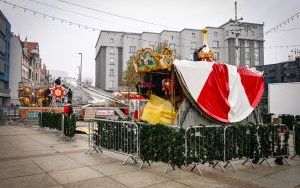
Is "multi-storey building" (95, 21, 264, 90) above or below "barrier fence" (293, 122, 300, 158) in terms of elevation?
above

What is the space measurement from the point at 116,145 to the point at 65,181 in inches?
111

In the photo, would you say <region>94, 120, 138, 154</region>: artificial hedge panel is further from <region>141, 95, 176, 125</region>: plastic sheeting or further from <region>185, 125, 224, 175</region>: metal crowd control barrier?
<region>141, 95, 176, 125</region>: plastic sheeting

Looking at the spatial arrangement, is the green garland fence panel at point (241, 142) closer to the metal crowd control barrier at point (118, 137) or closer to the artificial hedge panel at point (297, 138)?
the artificial hedge panel at point (297, 138)

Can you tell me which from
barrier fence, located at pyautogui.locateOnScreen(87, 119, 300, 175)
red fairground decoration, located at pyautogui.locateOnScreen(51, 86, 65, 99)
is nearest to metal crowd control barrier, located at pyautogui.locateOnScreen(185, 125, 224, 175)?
barrier fence, located at pyautogui.locateOnScreen(87, 119, 300, 175)

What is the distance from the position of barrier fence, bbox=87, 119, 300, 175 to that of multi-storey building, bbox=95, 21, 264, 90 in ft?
199

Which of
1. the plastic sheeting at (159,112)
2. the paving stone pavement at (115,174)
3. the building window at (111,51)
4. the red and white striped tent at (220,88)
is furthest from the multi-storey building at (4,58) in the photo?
the red and white striped tent at (220,88)

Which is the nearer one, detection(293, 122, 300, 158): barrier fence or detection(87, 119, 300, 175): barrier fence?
detection(87, 119, 300, 175): barrier fence

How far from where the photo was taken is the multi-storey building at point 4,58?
4338 centimetres

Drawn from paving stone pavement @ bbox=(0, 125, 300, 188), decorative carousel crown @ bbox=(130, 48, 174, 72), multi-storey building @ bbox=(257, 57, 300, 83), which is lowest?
paving stone pavement @ bbox=(0, 125, 300, 188)

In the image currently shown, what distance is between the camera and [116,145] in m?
9.59

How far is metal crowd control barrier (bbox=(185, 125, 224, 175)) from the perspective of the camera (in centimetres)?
775

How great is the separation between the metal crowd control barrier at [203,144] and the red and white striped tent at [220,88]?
3.24 meters

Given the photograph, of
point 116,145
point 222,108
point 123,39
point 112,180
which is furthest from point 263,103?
point 123,39

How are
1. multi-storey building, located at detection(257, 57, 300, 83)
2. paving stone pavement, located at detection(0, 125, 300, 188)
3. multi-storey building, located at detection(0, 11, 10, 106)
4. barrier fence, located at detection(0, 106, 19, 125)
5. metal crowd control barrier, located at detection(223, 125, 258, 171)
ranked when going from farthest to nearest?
1. multi-storey building, located at detection(0, 11, 10, 106)
2. multi-storey building, located at detection(257, 57, 300, 83)
3. barrier fence, located at detection(0, 106, 19, 125)
4. metal crowd control barrier, located at detection(223, 125, 258, 171)
5. paving stone pavement, located at detection(0, 125, 300, 188)
